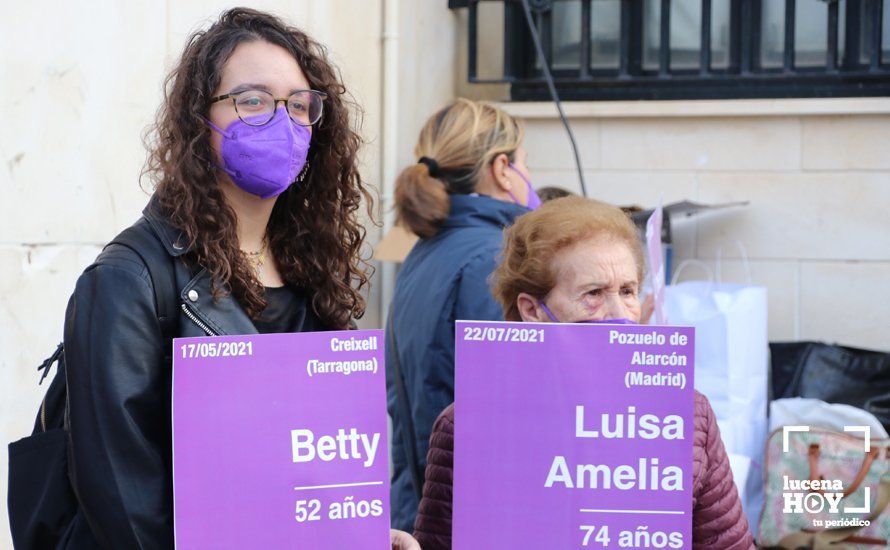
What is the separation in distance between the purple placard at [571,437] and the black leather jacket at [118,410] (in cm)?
46

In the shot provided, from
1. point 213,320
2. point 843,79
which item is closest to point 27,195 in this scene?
point 213,320

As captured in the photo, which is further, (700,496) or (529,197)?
(529,197)

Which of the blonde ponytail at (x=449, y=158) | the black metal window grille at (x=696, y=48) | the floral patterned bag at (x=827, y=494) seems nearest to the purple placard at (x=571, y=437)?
the blonde ponytail at (x=449, y=158)

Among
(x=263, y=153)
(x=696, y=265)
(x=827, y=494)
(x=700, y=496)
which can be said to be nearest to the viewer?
(x=263, y=153)

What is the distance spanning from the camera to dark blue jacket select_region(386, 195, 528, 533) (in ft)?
9.84

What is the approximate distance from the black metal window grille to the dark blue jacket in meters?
2.60

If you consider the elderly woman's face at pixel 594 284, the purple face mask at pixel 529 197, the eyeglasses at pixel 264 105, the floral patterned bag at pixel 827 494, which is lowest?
the floral patterned bag at pixel 827 494

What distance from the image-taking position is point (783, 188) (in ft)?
17.5

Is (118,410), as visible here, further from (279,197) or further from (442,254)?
(442,254)

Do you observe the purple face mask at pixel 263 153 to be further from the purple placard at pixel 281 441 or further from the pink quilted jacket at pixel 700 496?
the pink quilted jacket at pixel 700 496

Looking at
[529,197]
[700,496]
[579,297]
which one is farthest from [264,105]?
[529,197]

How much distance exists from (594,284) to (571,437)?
464mm

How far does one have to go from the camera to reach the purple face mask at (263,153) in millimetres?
1907

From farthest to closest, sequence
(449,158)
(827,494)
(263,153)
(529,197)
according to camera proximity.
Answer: (827,494) < (529,197) < (449,158) < (263,153)
